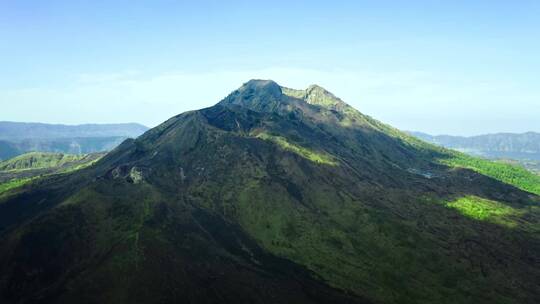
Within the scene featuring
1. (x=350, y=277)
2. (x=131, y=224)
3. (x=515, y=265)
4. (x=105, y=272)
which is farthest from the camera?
(x=131, y=224)

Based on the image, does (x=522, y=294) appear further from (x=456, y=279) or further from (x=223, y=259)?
(x=223, y=259)

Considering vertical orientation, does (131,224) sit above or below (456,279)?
above

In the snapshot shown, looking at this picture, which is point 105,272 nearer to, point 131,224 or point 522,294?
point 131,224

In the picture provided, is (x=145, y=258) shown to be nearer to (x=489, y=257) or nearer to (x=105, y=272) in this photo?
(x=105, y=272)

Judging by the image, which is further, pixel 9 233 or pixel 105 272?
pixel 9 233

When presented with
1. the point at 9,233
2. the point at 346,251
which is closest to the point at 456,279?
the point at 346,251

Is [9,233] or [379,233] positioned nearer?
[9,233]

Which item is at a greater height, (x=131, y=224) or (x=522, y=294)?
(x=131, y=224)

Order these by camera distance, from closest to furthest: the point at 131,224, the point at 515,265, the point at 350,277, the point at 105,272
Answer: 1. the point at 105,272
2. the point at 350,277
3. the point at 515,265
4. the point at 131,224

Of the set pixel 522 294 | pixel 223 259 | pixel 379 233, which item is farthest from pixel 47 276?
pixel 522 294
